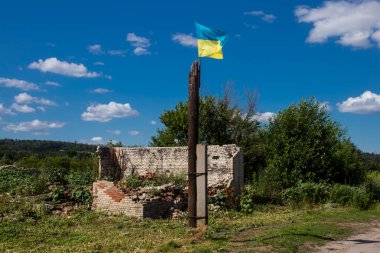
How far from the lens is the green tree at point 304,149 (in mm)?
20625

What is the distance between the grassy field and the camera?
9578 mm

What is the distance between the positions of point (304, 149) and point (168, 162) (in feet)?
20.6

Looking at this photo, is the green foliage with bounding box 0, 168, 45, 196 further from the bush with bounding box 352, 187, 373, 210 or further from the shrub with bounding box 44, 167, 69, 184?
the bush with bounding box 352, 187, 373, 210

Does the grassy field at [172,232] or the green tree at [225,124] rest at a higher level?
the green tree at [225,124]

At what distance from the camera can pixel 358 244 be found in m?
10.5

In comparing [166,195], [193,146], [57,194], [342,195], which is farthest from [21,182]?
[342,195]

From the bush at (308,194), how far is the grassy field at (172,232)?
8.26ft

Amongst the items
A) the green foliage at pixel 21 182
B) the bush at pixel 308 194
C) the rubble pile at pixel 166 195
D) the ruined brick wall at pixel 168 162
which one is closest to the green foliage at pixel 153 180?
the ruined brick wall at pixel 168 162

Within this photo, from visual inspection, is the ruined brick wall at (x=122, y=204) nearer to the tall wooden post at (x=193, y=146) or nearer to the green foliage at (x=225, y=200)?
the green foliage at (x=225, y=200)

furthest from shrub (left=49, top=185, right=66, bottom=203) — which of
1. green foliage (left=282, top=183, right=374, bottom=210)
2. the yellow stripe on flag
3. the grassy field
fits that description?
green foliage (left=282, top=183, right=374, bottom=210)

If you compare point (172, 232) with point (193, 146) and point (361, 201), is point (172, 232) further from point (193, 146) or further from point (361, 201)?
point (361, 201)

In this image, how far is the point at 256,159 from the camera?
1045 inches

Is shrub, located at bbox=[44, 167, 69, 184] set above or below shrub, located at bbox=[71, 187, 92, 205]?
above

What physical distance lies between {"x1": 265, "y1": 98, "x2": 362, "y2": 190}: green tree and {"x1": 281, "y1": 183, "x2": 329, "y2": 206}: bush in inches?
69.8
